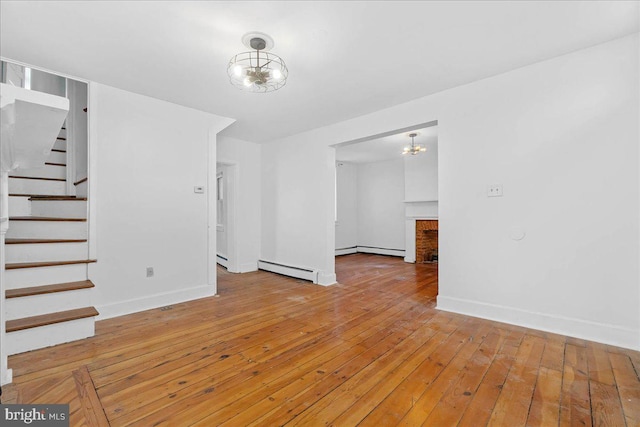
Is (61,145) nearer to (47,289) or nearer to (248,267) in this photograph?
(47,289)

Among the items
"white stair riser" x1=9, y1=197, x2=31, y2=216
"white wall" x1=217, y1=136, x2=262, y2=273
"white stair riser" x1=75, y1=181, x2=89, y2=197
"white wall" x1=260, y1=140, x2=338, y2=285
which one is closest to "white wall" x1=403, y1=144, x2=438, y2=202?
"white wall" x1=260, y1=140, x2=338, y2=285

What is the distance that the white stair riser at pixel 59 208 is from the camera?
3186 mm

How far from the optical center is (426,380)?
1825mm

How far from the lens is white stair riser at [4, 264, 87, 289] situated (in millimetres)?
2404

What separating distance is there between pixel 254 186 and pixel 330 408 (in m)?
4.40

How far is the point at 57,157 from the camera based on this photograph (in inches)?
147

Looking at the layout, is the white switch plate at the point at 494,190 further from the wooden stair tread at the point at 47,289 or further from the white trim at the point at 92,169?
the white trim at the point at 92,169

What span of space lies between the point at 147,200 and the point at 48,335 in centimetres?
153

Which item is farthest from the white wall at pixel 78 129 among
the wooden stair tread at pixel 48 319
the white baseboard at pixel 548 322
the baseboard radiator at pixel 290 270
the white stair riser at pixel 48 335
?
the white baseboard at pixel 548 322

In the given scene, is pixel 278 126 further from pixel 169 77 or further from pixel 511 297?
pixel 511 297

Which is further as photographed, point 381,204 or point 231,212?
point 381,204

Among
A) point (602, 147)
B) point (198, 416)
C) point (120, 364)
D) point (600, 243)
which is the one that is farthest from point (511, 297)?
point (120, 364)

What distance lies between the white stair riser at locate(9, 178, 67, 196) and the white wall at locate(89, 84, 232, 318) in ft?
3.74

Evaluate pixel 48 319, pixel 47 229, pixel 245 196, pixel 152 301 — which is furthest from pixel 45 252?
pixel 245 196
